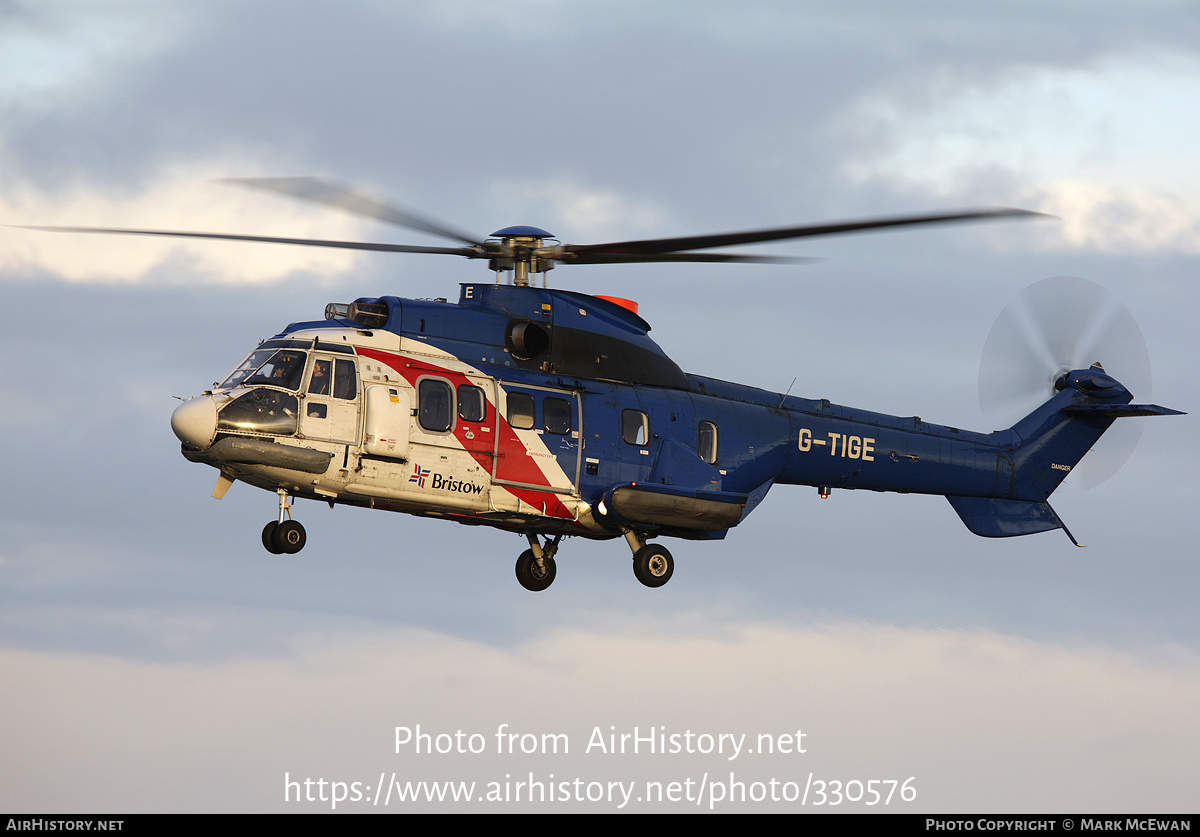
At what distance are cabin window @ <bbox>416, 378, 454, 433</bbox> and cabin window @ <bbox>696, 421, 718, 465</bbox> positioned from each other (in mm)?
5250

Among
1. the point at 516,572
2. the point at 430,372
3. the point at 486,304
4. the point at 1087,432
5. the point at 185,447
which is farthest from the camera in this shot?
the point at 1087,432

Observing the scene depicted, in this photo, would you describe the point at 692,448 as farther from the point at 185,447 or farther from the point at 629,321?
the point at 185,447

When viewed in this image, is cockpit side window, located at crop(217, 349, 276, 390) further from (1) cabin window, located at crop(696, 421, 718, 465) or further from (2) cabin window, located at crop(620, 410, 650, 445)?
(1) cabin window, located at crop(696, 421, 718, 465)

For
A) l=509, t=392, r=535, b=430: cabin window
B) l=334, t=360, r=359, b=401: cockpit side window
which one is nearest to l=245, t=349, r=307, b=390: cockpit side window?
l=334, t=360, r=359, b=401: cockpit side window

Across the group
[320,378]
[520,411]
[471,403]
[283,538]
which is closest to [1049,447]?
[520,411]

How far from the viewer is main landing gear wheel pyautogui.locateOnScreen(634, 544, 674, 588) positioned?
27.6 meters

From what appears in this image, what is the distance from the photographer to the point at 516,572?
28812mm

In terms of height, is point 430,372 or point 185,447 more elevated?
point 430,372

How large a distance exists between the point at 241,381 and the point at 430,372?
3.15 m

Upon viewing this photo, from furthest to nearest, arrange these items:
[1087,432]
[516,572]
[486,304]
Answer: [1087,432] → [516,572] → [486,304]

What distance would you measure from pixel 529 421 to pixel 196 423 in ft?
19.0

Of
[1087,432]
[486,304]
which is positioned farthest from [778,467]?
[1087,432]

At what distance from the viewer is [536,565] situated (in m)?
28.7
